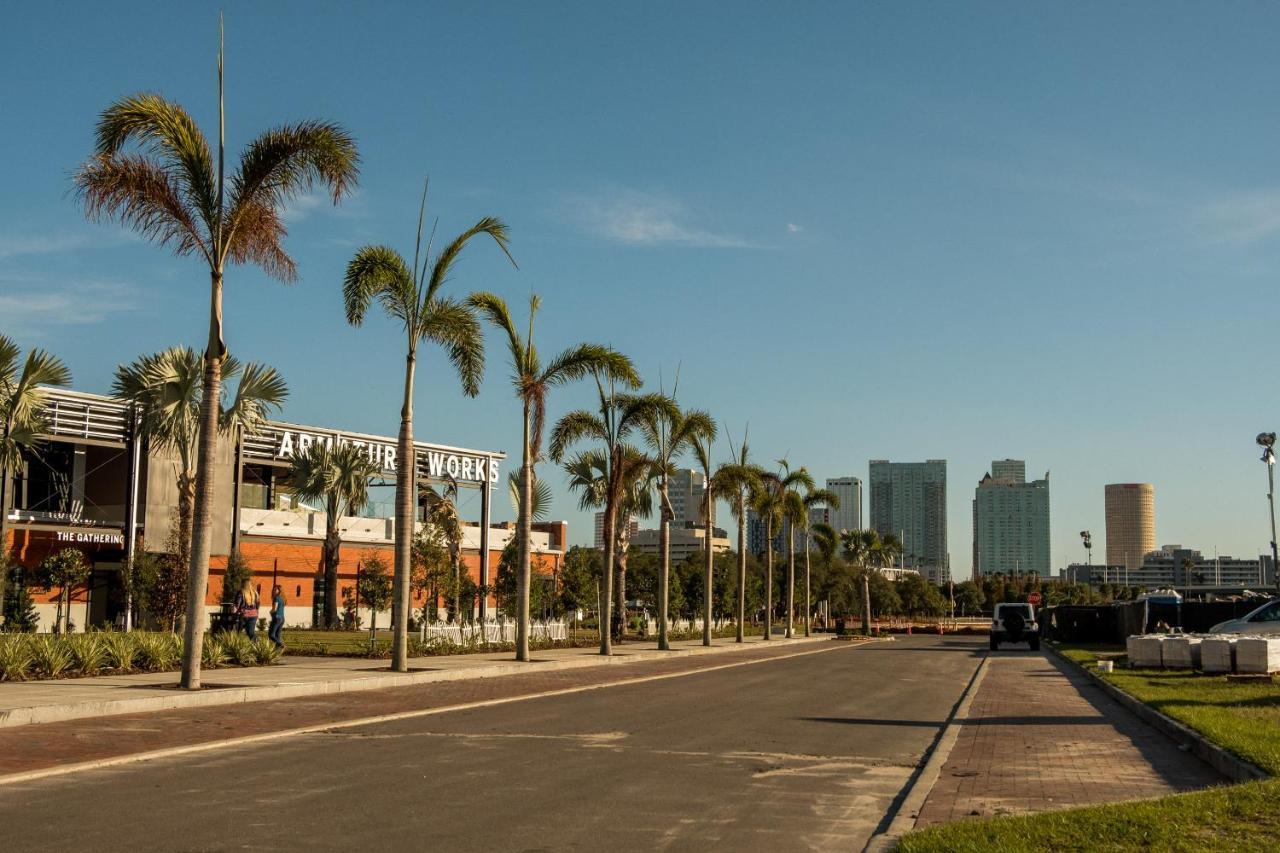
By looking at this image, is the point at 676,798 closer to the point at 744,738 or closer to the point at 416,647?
the point at 744,738

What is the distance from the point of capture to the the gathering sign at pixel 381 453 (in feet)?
176

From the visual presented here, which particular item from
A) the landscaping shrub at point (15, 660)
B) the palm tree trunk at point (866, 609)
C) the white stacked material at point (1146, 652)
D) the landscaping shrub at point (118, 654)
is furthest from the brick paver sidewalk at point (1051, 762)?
the palm tree trunk at point (866, 609)

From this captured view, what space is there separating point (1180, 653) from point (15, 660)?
24001 mm

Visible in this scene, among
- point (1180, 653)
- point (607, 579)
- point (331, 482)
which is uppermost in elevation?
point (331, 482)

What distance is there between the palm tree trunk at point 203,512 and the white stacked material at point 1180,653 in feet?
68.5

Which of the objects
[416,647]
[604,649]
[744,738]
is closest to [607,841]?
[744,738]

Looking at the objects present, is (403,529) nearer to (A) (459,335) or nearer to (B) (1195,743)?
(A) (459,335)

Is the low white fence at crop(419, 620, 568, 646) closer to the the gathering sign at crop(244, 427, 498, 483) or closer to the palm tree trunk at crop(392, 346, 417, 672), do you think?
the palm tree trunk at crop(392, 346, 417, 672)

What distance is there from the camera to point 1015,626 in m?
50.9

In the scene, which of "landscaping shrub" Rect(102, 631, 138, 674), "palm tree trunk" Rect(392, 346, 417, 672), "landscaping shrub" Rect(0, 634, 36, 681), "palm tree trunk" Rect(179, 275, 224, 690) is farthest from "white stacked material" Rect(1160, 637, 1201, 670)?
"landscaping shrub" Rect(0, 634, 36, 681)

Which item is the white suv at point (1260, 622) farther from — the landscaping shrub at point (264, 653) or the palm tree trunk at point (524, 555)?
the landscaping shrub at point (264, 653)

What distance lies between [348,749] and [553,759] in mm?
2290

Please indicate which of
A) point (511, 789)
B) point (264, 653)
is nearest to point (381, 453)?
point (264, 653)

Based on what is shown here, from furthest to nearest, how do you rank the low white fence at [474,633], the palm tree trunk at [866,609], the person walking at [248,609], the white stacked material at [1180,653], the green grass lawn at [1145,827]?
the palm tree trunk at [866,609] < the low white fence at [474,633] < the person walking at [248,609] < the white stacked material at [1180,653] < the green grass lawn at [1145,827]
